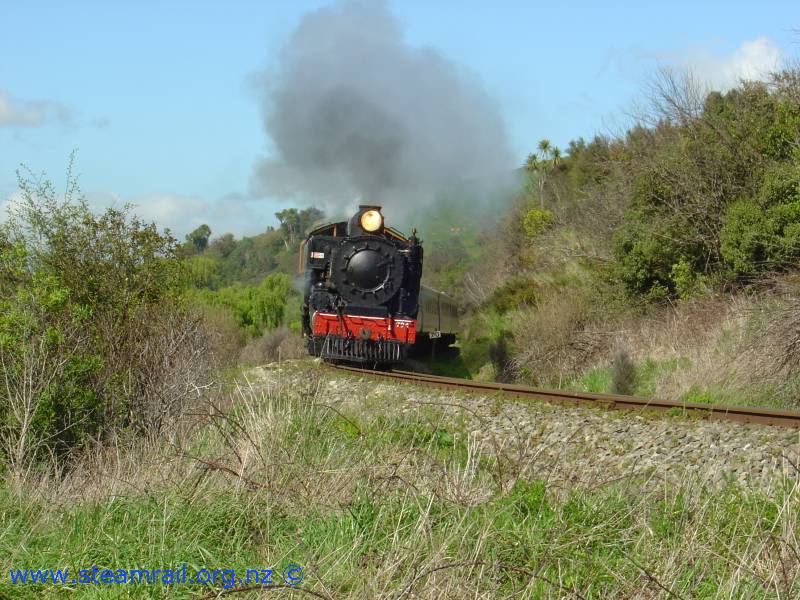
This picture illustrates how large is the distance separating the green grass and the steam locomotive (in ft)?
35.4

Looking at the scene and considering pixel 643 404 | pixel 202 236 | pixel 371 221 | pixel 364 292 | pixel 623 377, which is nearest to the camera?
pixel 643 404

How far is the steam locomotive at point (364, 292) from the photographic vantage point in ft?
57.6

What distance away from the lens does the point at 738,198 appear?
18.6 m

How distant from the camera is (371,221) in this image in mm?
18156

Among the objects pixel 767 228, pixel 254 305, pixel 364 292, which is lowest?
pixel 254 305

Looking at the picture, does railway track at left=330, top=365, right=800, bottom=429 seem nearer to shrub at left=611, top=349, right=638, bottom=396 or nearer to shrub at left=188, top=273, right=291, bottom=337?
shrub at left=611, top=349, right=638, bottom=396

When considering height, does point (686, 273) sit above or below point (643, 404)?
above

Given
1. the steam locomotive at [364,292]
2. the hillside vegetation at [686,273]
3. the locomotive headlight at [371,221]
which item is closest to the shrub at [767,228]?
the hillside vegetation at [686,273]

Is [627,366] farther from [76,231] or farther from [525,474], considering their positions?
[76,231]

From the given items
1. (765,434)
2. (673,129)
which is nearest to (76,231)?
(765,434)

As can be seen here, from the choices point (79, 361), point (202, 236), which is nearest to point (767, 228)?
point (79, 361)

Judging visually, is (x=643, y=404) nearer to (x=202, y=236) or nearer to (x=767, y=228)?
(x=767, y=228)

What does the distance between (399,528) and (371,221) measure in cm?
1358

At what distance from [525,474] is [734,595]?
2265mm
